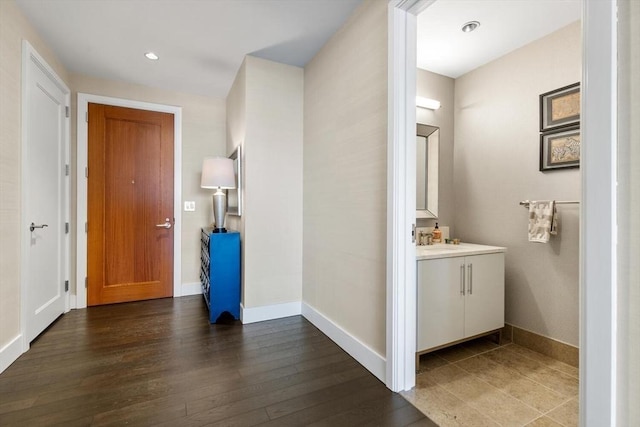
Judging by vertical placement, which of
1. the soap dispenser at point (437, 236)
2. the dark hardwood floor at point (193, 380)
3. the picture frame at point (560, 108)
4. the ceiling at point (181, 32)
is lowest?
the dark hardwood floor at point (193, 380)

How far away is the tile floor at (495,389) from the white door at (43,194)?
2.88 m

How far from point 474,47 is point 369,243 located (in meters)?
1.92

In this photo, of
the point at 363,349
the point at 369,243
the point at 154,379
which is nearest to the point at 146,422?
the point at 154,379

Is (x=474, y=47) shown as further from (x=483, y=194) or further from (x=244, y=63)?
(x=244, y=63)

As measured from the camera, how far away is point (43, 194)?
2.54 meters

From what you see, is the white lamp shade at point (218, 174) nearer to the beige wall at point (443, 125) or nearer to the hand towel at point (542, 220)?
the beige wall at point (443, 125)

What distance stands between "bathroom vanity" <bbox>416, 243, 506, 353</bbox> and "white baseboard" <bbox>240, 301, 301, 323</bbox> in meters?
1.36

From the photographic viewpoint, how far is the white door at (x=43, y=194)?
7.27 ft

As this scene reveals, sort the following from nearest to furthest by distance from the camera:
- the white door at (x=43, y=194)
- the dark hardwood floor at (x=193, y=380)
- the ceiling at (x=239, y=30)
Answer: the dark hardwood floor at (x=193, y=380) → the ceiling at (x=239, y=30) → the white door at (x=43, y=194)

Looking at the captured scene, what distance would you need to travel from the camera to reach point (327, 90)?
8.16 ft

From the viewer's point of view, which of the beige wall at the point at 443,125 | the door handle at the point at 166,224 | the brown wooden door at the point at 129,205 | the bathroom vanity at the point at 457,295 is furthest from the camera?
the door handle at the point at 166,224

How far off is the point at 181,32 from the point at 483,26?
2.35 metres

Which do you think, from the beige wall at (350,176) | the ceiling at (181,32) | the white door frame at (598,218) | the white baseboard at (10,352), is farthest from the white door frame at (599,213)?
A: the white baseboard at (10,352)

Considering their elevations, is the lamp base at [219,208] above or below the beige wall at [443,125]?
below
